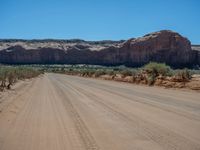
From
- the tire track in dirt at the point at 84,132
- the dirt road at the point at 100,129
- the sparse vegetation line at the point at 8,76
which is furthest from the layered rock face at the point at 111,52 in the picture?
the tire track in dirt at the point at 84,132

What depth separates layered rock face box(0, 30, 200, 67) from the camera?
13200 centimetres

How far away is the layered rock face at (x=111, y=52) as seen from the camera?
132000 millimetres

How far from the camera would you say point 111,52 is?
15462cm

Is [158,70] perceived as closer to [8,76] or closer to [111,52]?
[8,76]

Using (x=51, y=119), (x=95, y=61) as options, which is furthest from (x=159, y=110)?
(x=95, y=61)

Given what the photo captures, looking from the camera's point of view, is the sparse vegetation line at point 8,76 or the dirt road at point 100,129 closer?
the dirt road at point 100,129

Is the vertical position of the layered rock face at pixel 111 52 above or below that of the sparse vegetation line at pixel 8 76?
above

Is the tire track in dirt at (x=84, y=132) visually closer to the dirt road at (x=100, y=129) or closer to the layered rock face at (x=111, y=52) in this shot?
the dirt road at (x=100, y=129)

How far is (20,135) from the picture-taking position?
396 inches

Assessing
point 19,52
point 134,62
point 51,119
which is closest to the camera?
point 51,119

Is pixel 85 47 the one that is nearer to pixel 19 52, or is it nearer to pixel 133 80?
pixel 19 52

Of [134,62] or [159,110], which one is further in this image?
[134,62]

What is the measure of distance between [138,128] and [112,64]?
14204 cm

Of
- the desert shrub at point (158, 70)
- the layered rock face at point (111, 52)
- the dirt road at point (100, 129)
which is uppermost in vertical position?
the layered rock face at point (111, 52)
